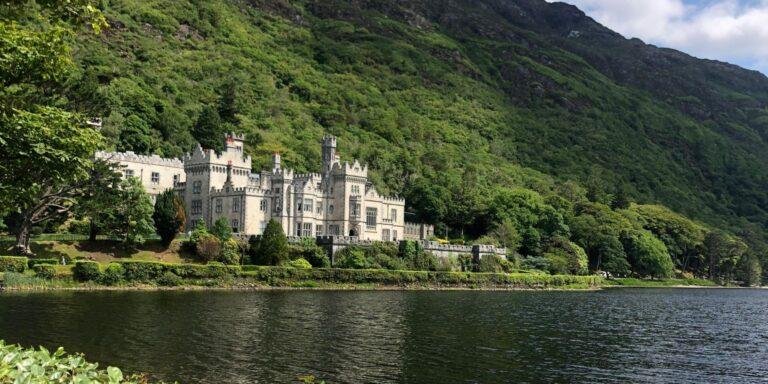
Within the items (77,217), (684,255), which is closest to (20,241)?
(77,217)

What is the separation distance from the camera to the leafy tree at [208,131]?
422ft

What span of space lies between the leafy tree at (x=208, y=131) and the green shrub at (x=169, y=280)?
199 feet

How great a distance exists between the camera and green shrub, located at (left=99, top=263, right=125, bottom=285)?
65062 mm

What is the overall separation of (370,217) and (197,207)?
23912mm

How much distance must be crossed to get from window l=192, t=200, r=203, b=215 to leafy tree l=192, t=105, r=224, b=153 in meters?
32.1

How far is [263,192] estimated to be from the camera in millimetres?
95500

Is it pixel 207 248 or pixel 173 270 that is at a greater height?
pixel 207 248

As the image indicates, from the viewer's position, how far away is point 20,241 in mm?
68812

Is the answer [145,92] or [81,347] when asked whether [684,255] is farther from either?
[81,347]

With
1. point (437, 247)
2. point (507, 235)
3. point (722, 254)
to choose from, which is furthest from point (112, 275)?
point (722, 254)

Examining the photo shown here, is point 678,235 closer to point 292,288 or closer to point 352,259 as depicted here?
point 352,259

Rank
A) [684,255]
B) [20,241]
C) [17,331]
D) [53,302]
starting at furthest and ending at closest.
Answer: [684,255] < [20,241] < [53,302] < [17,331]

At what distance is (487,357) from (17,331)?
23.4 m

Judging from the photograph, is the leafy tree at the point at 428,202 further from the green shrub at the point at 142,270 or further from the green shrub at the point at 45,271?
the green shrub at the point at 45,271
